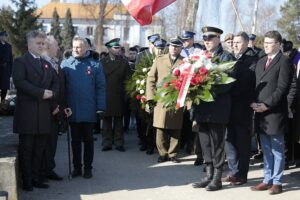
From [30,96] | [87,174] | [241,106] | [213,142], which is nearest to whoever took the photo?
[30,96]

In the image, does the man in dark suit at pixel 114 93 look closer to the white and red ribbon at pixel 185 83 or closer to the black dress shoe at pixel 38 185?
the black dress shoe at pixel 38 185

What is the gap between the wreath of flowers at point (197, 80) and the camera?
5965 millimetres

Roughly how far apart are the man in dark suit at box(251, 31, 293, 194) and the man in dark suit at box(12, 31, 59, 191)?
273 centimetres

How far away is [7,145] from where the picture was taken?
6699mm

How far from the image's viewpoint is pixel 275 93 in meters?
5.99

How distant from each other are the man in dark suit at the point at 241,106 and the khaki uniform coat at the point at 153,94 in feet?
4.56

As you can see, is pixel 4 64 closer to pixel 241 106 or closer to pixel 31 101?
pixel 31 101

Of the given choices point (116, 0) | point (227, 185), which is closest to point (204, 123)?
point (227, 185)

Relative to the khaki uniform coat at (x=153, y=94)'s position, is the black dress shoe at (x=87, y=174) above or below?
below

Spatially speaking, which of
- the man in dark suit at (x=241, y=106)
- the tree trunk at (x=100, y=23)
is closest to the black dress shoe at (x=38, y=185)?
the man in dark suit at (x=241, y=106)

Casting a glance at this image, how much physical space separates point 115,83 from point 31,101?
3.00 meters

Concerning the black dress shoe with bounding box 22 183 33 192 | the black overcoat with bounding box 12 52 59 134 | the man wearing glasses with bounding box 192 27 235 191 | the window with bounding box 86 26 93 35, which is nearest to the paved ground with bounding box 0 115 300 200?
the black dress shoe with bounding box 22 183 33 192

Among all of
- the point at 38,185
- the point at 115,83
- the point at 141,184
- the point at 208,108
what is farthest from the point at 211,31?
the point at 38,185

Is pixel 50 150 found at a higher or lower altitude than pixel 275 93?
lower
